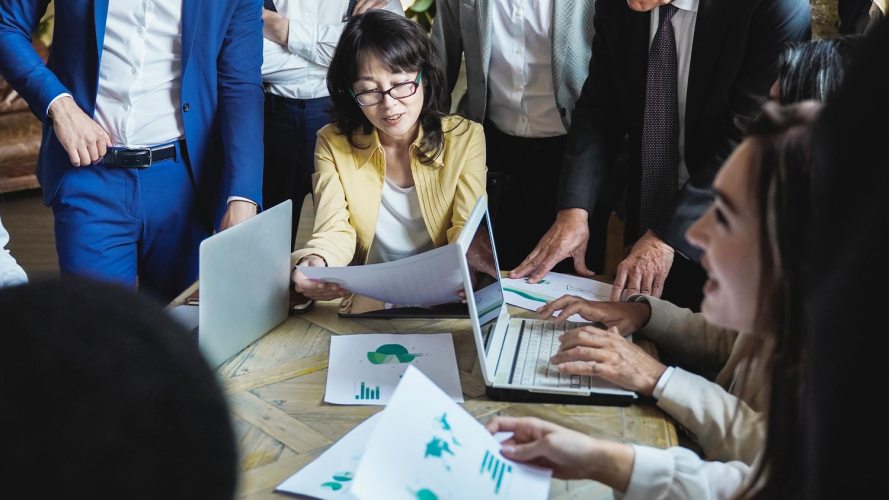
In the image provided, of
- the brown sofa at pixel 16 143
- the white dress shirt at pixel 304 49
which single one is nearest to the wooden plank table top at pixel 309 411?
the white dress shirt at pixel 304 49

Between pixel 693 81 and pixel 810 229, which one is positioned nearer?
pixel 810 229

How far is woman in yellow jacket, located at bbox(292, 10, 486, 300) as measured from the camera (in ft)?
6.73

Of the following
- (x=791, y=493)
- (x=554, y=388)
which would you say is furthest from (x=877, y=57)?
(x=554, y=388)

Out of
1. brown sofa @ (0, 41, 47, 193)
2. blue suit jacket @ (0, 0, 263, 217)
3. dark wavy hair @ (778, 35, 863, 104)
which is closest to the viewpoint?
dark wavy hair @ (778, 35, 863, 104)

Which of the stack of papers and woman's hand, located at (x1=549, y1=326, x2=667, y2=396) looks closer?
the stack of papers

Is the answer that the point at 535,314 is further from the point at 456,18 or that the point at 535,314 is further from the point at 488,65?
the point at 456,18

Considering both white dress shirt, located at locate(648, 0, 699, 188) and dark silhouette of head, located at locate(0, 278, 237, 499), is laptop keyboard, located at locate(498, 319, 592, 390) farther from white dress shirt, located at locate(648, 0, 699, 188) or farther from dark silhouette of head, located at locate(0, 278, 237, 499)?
dark silhouette of head, located at locate(0, 278, 237, 499)

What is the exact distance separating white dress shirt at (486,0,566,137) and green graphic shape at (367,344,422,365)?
1114 mm

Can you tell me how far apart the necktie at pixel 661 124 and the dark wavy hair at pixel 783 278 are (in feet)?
3.65

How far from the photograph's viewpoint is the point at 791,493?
87cm

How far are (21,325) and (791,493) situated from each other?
0.76m

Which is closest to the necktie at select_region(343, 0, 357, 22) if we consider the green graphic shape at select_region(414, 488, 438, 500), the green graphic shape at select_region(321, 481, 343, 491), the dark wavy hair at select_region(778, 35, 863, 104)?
the dark wavy hair at select_region(778, 35, 863, 104)

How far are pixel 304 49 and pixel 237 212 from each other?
0.76 metres

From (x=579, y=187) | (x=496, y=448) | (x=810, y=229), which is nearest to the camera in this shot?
(x=810, y=229)
